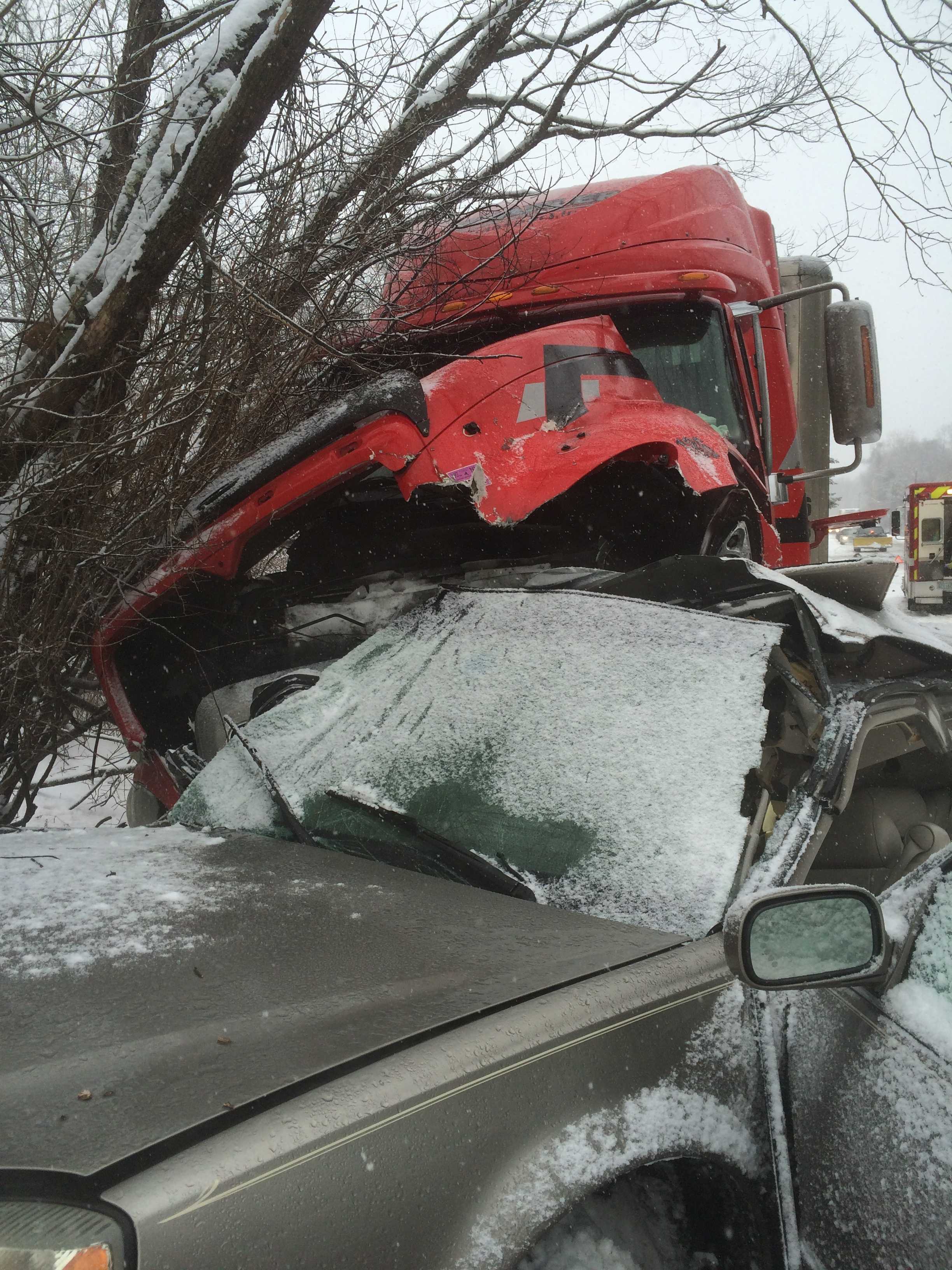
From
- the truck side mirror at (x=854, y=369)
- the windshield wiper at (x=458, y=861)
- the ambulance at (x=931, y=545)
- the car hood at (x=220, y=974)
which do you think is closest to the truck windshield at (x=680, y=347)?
the truck side mirror at (x=854, y=369)

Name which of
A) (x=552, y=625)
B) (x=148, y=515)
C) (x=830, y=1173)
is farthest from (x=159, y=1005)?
(x=148, y=515)

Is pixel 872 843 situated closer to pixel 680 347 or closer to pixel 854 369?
pixel 680 347

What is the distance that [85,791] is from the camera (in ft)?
20.4

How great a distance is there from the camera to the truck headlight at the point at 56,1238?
0.74m

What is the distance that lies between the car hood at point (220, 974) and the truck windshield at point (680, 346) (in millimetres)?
3297

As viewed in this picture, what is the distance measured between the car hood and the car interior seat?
1.38m

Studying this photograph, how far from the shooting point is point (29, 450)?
3500 mm

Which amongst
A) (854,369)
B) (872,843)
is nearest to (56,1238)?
(872,843)

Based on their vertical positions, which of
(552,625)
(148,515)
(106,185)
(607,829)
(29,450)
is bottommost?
(607,829)

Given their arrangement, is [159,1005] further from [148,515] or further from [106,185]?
[106,185]

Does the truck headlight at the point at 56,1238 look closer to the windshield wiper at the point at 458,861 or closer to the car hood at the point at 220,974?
the car hood at the point at 220,974

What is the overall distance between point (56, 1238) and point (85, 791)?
5990 mm

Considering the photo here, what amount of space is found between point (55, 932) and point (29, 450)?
8.78 feet

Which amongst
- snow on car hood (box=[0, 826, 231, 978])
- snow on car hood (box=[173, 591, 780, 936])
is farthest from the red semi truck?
snow on car hood (box=[0, 826, 231, 978])
